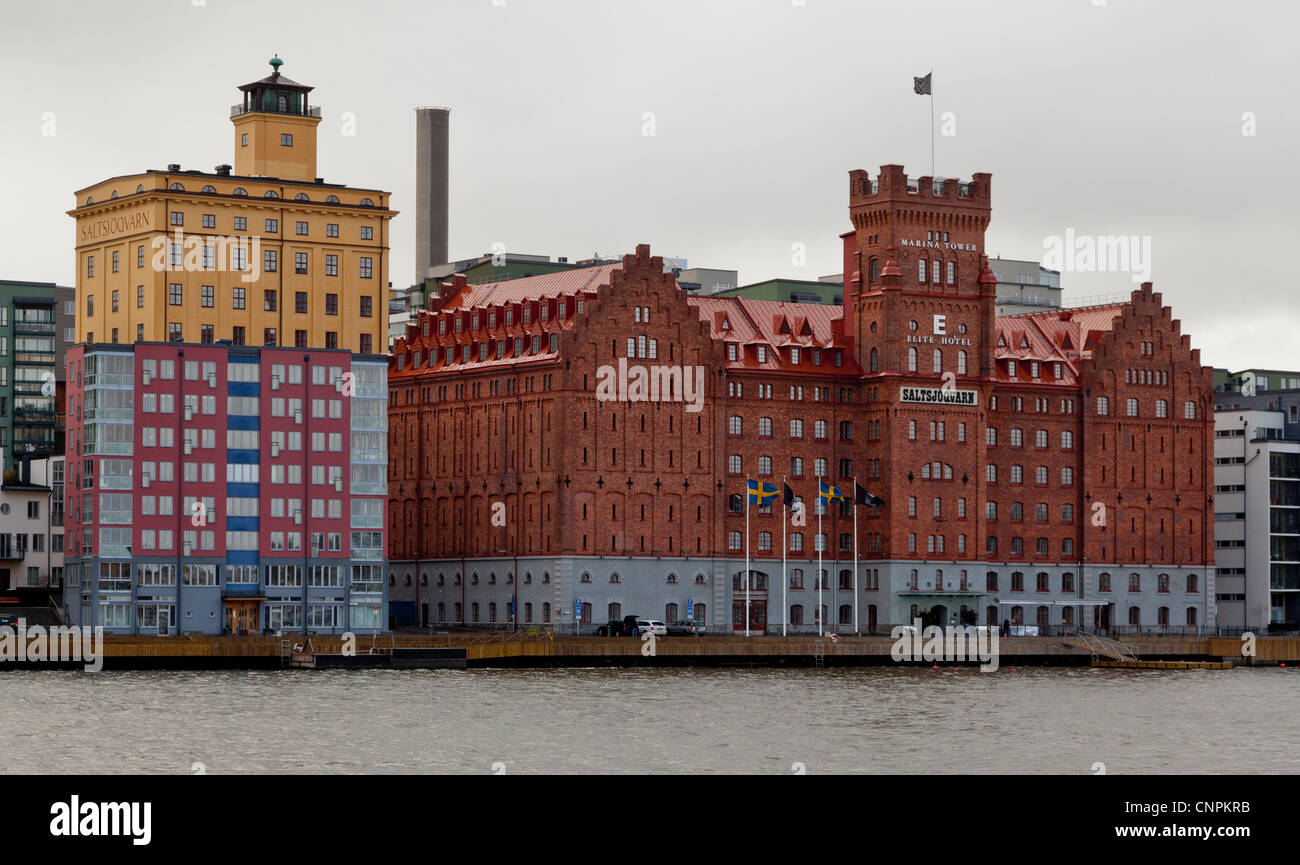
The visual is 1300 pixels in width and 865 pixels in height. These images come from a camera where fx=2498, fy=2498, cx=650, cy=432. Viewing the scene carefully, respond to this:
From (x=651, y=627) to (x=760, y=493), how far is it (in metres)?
12.7

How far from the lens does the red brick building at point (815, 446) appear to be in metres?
169

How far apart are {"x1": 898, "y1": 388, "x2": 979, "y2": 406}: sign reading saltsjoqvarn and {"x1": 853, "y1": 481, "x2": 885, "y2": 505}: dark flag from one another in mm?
9027

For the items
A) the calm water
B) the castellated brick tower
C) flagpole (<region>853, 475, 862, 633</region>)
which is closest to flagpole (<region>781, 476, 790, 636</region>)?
flagpole (<region>853, 475, 862, 633</region>)

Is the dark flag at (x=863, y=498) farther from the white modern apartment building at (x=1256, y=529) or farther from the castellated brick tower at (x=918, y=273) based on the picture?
the white modern apartment building at (x=1256, y=529)

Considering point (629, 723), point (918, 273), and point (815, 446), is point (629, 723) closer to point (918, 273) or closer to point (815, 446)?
point (815, 446)

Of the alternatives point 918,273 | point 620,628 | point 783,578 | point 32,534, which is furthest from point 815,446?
point 32,534

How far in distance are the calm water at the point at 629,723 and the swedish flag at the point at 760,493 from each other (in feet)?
95.3

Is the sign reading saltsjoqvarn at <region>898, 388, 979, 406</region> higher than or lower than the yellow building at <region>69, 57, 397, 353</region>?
lower

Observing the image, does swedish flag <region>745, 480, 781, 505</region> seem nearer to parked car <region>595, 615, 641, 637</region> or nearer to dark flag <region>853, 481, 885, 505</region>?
dark flag <region>853, 481, 885, 505</region>

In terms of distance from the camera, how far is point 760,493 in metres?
167

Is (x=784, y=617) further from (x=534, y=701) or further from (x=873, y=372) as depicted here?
(x=534, y=701)

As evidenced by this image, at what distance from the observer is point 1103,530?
614 feet

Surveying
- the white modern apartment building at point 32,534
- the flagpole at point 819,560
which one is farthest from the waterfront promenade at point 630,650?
the white modern apartment building at point 32,534

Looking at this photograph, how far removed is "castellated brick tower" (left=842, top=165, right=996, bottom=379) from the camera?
176 meters
